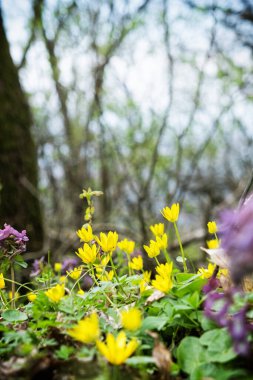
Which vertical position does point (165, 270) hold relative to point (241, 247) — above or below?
below

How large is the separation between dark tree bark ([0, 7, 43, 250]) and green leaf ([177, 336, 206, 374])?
3.66 meters

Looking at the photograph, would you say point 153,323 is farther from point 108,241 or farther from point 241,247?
point 241,247

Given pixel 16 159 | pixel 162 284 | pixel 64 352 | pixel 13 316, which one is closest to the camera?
pixel 64 352

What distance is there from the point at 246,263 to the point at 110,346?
0.40 meters

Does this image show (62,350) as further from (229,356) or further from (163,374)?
(229,356)

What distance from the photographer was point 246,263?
77cm

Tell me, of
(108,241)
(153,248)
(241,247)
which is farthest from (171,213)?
(241,247)

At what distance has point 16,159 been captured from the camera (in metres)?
4.88

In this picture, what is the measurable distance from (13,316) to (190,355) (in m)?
0.60

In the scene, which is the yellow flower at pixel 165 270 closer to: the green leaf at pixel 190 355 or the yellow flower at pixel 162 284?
the yellow flower at pixel 162 284

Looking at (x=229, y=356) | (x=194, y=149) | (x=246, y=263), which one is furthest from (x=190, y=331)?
(x=194, y=149)

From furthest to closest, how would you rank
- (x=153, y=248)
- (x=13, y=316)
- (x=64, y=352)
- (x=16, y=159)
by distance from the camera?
1. (x=16, y=159)
2. (x=153, y=248)
3. (x=13, y=316)
4. (x=64, y=352)

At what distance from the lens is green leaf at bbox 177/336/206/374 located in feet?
3.64

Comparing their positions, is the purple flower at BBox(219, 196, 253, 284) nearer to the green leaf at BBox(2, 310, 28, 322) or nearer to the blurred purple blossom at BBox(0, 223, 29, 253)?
the green leaf at BBox(2, 310, 28, 322)
